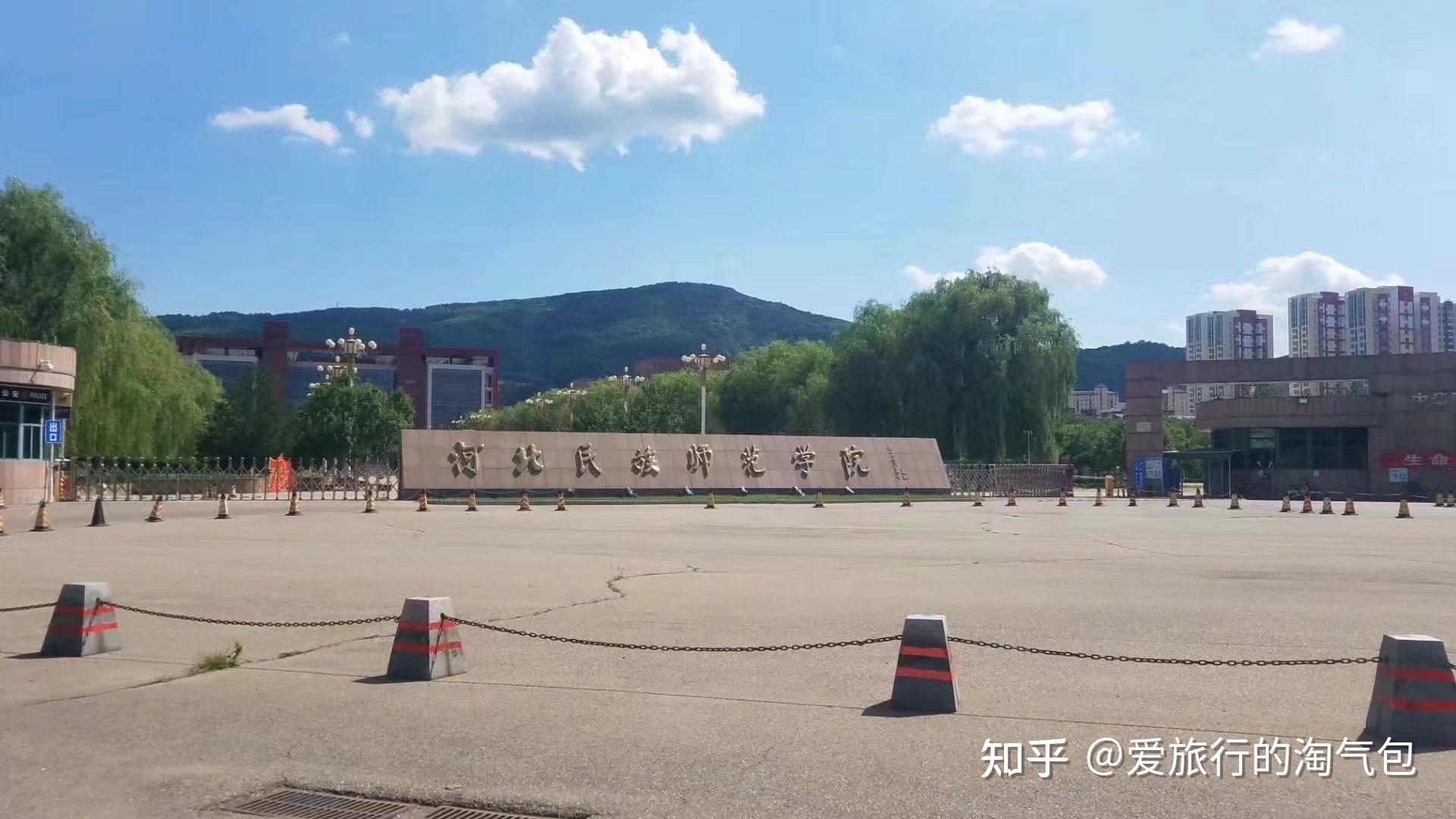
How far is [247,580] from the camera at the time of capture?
15062mm

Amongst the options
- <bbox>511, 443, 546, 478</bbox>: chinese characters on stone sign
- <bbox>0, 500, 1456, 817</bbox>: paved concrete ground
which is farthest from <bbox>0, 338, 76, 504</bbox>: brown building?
<bbox>0, 500, 1456, 817</bbox>: paved concrete ground

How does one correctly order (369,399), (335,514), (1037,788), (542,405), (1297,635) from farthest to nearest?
(542,405)
(369,399)
(335,514)
(1297,635)
(1037,788)

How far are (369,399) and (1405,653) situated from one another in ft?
216

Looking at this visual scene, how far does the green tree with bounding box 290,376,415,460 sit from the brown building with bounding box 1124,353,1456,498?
43206 millimetres

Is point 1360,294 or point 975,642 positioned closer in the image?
point 975,642

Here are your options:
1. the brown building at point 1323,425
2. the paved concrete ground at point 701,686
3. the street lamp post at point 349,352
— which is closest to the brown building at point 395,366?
the street lamp post at point 349,352

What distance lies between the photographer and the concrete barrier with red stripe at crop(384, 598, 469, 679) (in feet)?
27.8

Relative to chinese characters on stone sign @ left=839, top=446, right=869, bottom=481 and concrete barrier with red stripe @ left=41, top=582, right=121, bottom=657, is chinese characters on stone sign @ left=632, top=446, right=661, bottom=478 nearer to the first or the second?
chinese characters on stone sign @ left=839, top=446, right=869, bottom=481

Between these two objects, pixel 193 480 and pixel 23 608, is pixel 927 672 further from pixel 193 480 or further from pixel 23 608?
pixel 193 480

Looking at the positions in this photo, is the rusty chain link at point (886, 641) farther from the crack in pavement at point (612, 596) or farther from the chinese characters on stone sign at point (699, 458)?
the chinese characters on stone sign at point (699, 458)

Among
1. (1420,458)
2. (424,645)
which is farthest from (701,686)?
(1420,458)

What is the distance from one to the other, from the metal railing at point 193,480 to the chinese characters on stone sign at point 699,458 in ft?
37.9

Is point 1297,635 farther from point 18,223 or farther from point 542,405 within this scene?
point 542,405

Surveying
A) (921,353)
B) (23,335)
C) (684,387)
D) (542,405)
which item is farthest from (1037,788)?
(542,405)
